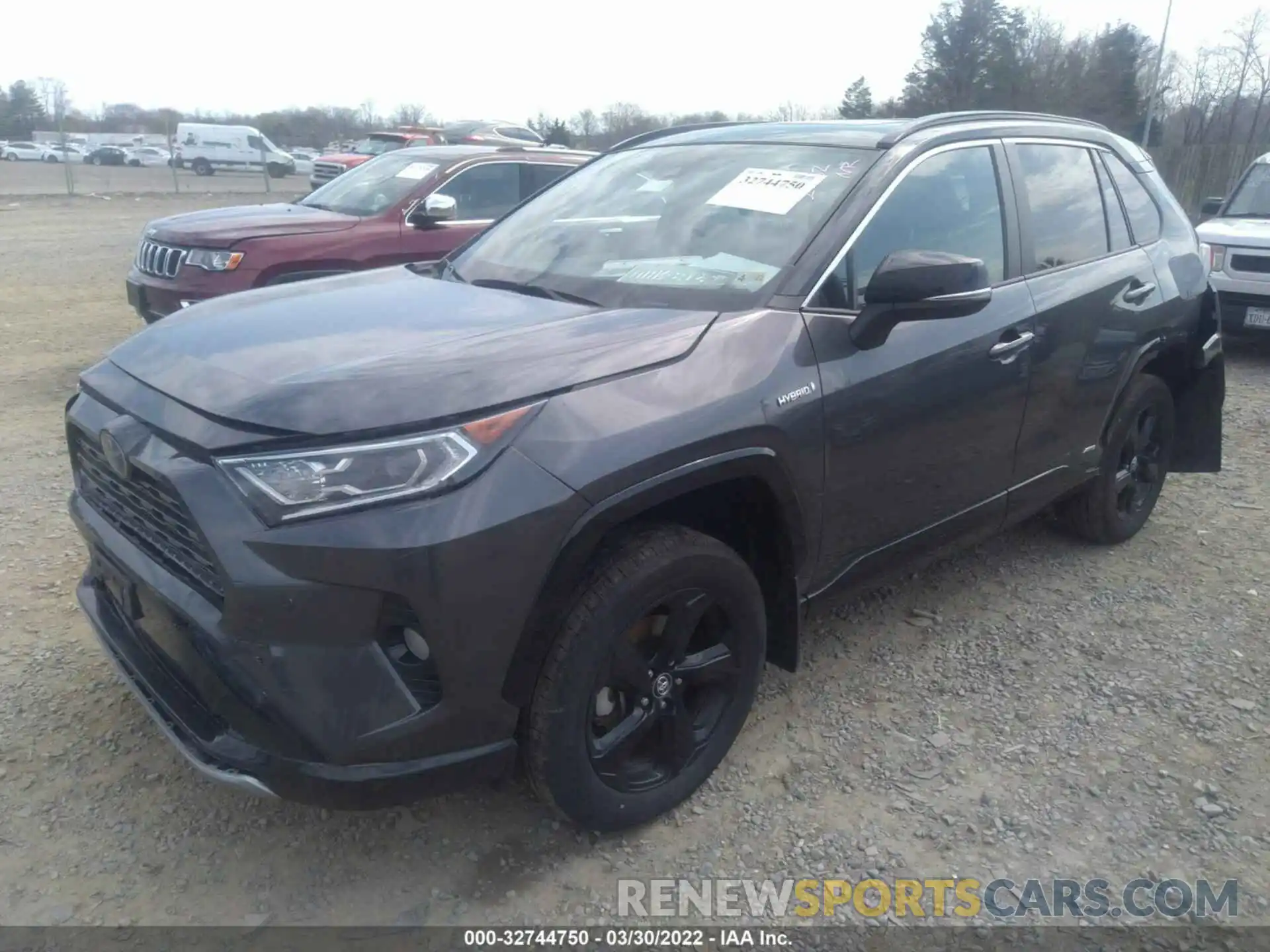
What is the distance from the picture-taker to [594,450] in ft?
7.53

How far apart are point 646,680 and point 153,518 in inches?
49.7

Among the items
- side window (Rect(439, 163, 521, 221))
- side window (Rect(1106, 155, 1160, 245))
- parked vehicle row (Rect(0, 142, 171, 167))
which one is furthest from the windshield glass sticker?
parked vehicle row (Rect(0, 142, 171, 167))

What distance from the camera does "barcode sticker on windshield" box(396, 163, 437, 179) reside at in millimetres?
7648

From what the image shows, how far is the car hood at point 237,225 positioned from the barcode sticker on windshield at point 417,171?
0.68 metres

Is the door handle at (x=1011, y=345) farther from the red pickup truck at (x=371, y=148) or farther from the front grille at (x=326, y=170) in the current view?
the front grille at (x=326, y=170)

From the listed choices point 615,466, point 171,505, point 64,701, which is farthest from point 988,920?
point 64,701

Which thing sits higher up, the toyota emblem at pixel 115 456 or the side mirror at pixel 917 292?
the side mirror at pixel 917 292

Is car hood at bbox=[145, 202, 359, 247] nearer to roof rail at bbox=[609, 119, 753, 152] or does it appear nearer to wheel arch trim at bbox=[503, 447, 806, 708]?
roof rail at bbox=[609, 119, 753, 152]

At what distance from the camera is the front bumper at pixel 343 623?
2074 mm

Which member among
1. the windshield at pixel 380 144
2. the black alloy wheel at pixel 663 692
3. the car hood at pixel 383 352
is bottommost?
the black alloy wheel at pixel 663 692

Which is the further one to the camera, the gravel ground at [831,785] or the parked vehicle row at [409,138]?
the parked vehicle row at [409,138]

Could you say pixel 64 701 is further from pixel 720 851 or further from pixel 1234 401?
pixel 1234 401

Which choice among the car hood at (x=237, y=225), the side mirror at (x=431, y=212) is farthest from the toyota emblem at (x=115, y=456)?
the side mirror at (x=431, y=212)

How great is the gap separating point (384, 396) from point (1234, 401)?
7.21m
